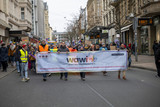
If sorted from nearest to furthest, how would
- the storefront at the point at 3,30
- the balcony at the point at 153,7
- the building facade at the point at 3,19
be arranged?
the balcony at the point at 153,7 → the storefront at the point at 3,30 → the building facade at the point at 3,19

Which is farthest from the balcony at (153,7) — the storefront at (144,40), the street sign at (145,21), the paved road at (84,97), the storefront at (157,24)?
the paved road at (84,97)

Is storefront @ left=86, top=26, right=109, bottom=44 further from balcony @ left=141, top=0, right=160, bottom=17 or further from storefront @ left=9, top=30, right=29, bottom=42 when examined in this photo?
storefront @ left=9, top=30, right=29, bottom=42

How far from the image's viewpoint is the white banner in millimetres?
10086

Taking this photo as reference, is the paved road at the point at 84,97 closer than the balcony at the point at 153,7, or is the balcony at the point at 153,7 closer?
the paved road at the point at 84,97

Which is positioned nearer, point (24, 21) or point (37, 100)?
point (37, 100)

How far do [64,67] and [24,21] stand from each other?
2843 cm

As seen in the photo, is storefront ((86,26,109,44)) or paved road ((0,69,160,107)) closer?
paved road ((0,69,160,107))

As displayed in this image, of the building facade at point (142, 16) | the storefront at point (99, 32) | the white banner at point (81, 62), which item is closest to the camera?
the white banner at point (81, 62)

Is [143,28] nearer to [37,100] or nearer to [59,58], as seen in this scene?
[59,58]

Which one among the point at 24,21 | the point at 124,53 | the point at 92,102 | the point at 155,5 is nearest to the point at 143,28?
the point at 155,5

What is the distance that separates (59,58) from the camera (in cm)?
1016

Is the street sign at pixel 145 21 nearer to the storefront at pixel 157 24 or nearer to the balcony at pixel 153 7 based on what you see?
the storefront at pixel 157 24

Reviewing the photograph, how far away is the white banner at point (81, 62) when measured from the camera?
10086 millimetres

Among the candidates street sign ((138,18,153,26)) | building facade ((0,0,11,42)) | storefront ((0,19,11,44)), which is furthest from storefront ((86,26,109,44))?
building facade ((0,0,11,42))
